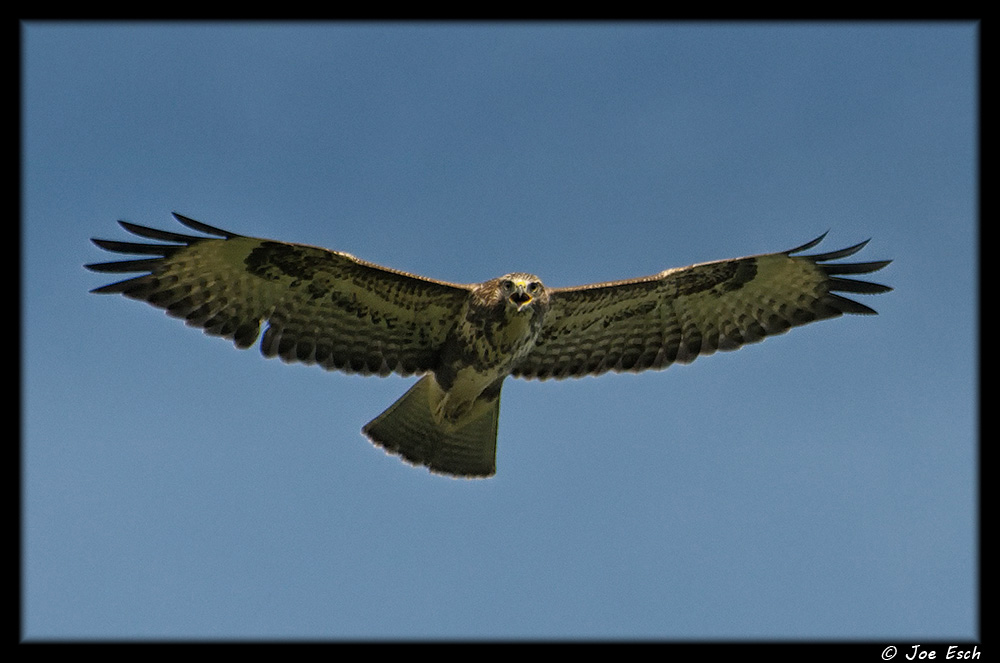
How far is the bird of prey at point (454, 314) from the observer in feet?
31.4

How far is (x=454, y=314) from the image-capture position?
394 inches

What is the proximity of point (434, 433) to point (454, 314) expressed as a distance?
1.23 m

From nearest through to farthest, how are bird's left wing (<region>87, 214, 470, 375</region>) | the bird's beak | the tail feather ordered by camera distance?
1. the bird's beak
2. bird's left wing (<region>87, 214, 470, 375</region>)
3. the tail feather

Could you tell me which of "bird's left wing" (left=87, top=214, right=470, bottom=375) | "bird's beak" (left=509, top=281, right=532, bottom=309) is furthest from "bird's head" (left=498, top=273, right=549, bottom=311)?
"bird's left wing" (left=87, top=214, right=470, bottom=375)

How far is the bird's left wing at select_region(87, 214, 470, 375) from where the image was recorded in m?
9.58

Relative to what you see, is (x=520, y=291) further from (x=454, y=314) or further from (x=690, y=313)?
(x=690, y=313)

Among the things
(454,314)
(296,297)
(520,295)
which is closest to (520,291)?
(520,295)

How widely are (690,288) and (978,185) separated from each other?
2760mm

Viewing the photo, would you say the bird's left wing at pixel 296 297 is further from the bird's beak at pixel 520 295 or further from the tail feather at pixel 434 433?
the bird's beak at pixel 520 295

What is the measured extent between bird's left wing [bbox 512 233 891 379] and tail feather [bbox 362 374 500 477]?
26.4 inches

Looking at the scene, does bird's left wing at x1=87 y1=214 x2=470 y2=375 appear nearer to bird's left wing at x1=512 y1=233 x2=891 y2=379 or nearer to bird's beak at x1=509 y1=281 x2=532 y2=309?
bird's beak at x1=509 y1=281 x2=532 y2=309
